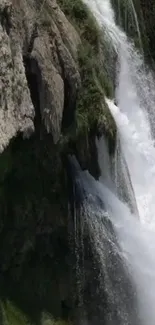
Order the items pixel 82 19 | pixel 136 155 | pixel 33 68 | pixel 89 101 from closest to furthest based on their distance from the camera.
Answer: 1. pixel 33 68
2. pixel 89 101
3. pixel 82 19
4. pixel 136 155

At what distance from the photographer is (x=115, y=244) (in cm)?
1173

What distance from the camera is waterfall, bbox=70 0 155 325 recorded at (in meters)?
11.6

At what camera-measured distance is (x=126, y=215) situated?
480 inches

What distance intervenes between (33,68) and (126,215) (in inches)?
142

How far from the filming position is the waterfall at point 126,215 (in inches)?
459

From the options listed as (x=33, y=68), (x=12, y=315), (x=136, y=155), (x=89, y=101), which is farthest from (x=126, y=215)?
(x=33, y=68)

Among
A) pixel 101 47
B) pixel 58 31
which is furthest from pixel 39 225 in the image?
pixel 101 47

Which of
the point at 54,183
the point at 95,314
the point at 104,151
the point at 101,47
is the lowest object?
the point at 95,314

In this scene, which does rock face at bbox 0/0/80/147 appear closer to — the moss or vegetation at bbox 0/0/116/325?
vegetation at bbox 0/0/116/325

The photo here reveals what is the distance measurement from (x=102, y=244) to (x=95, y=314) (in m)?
1.24

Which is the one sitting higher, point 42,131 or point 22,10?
point 22,10

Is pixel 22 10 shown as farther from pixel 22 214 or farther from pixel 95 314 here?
pixel 95 314

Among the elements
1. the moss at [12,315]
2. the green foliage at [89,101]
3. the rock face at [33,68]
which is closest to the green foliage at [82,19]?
the green foliage at [89,101]

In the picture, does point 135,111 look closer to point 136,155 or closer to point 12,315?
point 136,155
